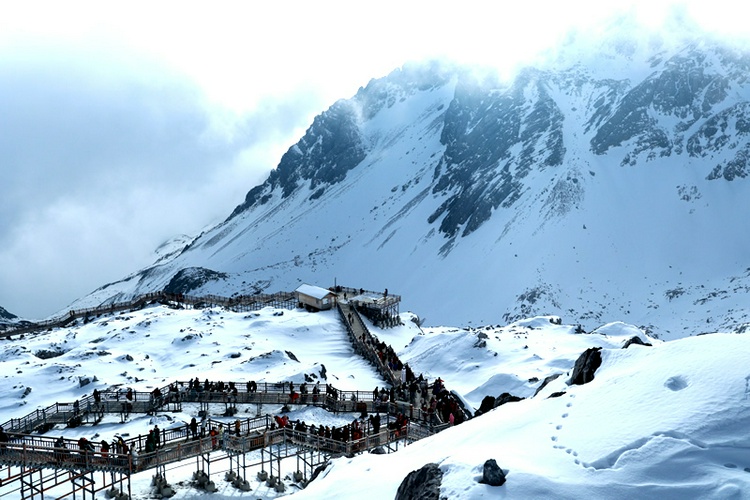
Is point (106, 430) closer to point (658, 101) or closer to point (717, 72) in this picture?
point (658, 101)

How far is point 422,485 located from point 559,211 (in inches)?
4012

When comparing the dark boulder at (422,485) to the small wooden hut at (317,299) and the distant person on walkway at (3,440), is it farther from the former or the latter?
the small wooden hut at (317,299)

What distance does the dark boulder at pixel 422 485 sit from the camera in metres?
14.9

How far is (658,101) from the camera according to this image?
126500mm

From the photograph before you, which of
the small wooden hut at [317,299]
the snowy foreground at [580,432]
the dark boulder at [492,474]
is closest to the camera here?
the snowy foreground at [580,432]

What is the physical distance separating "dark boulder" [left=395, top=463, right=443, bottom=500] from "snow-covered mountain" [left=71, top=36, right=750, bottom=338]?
67534mm

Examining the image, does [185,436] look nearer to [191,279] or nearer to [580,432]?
[580,432]

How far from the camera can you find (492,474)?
47.0ft

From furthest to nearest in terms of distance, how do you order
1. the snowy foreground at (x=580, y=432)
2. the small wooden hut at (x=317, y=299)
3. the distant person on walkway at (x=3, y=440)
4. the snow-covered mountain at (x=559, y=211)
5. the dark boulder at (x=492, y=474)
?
the snow-covered mountain at (x=559, y=211), the small wooden hut at (x=317, y=299), the distant person on walkway at (x=3, y=440), the dark boulder at (x=492, y=474), the snowy foreground at (x=580, y=432)

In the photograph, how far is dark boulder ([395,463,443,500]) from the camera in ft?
49.0

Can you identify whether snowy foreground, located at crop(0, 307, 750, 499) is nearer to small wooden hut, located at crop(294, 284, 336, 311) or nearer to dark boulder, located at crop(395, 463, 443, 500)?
dark boulder, located at crop(395, 463, 443, 500)

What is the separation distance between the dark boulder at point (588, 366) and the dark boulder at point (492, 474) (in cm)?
695

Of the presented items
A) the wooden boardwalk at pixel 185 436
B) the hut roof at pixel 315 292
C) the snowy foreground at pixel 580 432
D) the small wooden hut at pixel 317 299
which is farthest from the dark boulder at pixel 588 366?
the hut roof at pixel 315 292

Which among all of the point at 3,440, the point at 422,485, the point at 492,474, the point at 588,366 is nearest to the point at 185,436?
the point at 3,440
